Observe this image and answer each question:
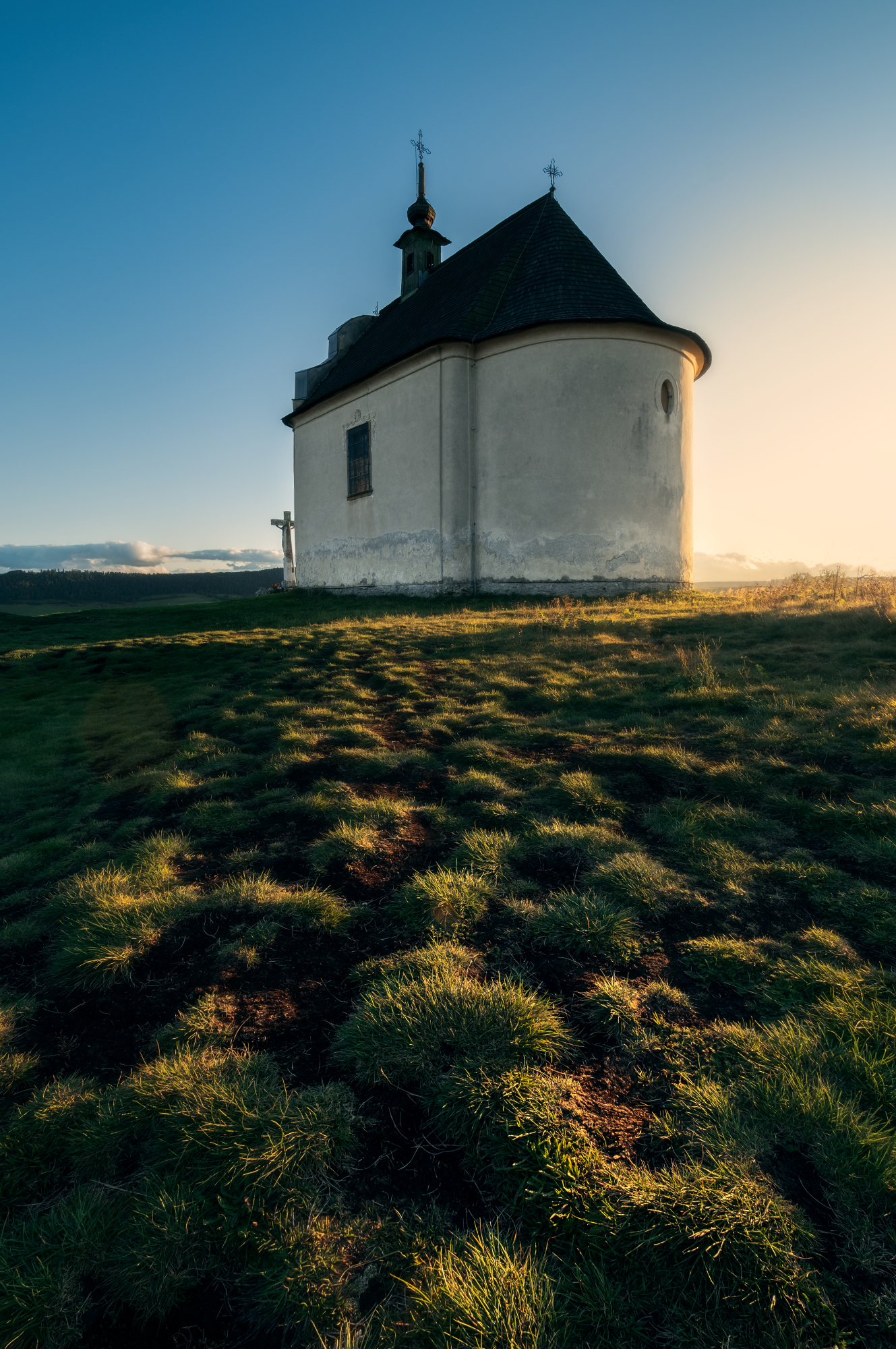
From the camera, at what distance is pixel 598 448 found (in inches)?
655

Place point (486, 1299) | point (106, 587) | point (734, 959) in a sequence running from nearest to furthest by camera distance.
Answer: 1. point (486, 1299)
2. point (734, 959)
3. point (106, 587)

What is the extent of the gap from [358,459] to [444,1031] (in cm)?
2097

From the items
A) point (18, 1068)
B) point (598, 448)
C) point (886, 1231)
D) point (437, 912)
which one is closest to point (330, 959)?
point (437, 912)

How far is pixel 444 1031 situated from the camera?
2469 millimetres

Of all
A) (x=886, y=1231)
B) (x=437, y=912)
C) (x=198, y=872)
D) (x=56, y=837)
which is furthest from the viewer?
(x=56, y=837)

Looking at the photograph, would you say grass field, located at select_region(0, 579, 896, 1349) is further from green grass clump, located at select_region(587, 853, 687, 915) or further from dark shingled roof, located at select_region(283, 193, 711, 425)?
dark shingled roof, located at select_region(283, 193, 711, 425)

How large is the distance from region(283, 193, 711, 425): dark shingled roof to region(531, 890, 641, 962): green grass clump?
54.3ft

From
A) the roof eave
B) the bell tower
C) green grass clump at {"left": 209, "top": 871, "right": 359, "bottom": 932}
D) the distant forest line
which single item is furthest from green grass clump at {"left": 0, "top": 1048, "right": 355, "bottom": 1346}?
the distant forest line

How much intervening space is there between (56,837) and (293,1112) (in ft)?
11.2

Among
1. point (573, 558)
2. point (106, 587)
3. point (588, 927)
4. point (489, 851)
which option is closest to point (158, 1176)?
point (588, 927)

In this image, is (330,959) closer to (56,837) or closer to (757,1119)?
(757,1119)

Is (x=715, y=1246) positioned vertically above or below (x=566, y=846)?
below

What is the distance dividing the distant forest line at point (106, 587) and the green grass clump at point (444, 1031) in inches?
2350

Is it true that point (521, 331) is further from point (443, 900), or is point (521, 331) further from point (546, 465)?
point (443, 900)
